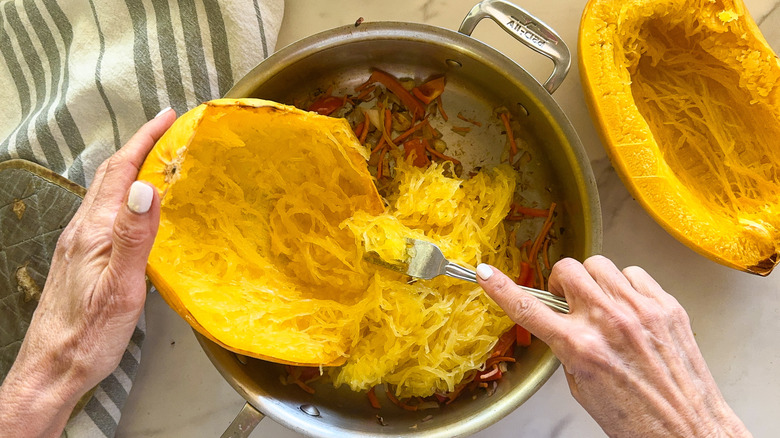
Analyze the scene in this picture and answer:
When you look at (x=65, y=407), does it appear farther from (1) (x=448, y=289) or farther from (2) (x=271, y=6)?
(2) (x=271, y=6)

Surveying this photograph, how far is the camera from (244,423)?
1.08 meters

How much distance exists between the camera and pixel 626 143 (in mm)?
1089

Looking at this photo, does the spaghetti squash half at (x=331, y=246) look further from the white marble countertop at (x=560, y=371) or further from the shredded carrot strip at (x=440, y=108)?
the white marble countertop at (x=560, y=371)

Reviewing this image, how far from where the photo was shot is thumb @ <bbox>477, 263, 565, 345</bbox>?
89 cm

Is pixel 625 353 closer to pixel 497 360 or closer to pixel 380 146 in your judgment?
pixel 497 360

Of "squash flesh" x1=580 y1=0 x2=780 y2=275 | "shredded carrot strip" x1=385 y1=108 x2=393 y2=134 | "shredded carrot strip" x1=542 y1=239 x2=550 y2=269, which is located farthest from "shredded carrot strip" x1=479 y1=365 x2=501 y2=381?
"shredded carrot strip" x1=385 y1=108 x2=393 y2=134

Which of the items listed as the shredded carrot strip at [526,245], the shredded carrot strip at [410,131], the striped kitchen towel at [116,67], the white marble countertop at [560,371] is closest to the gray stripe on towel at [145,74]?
the striped kitchen towel at [116,67]

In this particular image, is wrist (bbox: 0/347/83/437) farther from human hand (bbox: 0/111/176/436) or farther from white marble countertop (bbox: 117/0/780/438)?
white marble countertop (bbox: 117/0/780/438)

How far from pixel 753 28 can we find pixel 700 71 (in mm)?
137

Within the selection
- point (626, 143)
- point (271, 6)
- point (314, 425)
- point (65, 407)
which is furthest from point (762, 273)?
point (65, 407)

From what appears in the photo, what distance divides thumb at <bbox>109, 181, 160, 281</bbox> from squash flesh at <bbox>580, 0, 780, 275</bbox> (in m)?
0.82

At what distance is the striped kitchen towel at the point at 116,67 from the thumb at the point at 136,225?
0.47 m

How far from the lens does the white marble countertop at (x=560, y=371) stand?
130cm

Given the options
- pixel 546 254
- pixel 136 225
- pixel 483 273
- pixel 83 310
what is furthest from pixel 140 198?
pixel 546 254
